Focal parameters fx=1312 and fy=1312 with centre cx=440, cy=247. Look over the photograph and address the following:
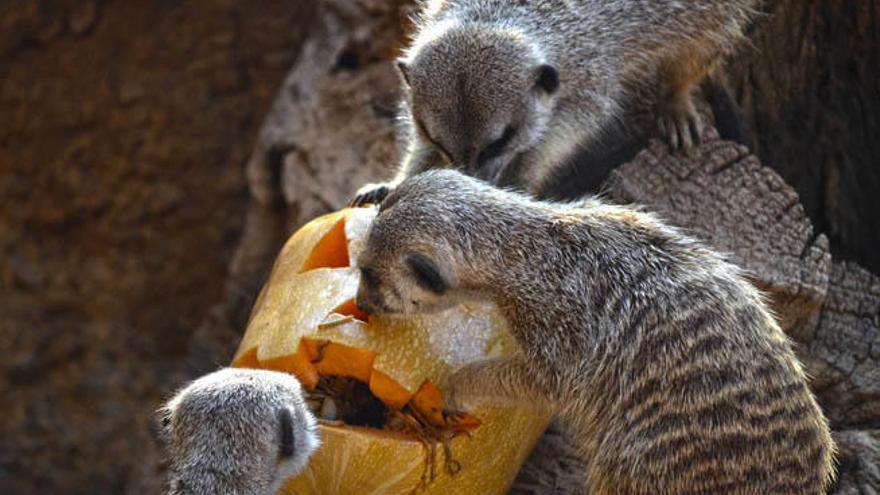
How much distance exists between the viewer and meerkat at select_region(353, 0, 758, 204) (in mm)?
4723

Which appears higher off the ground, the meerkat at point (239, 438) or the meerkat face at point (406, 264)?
the meerkat face at point (406, 264)

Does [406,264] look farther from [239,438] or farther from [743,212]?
[743,212]

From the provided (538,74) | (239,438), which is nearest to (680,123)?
(538,74)

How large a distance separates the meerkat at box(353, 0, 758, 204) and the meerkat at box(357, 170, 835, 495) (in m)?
0.55

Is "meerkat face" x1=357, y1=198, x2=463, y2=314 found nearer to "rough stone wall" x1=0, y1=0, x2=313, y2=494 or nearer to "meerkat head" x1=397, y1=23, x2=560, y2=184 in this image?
"meerkat head" x1=397, y1=23, x2=560, y2=184

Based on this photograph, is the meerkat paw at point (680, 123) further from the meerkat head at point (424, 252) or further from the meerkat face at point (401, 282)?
the meerkat face at point (401, 282)

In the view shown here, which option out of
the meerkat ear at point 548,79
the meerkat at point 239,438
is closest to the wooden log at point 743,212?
the meerkat ear at point 548,79

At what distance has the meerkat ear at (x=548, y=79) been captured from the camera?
4.93 metres

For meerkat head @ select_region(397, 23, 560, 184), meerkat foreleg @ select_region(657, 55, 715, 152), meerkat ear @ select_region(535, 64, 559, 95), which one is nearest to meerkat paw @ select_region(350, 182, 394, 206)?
Answer: meerkat head @ select_region(397, 23, 560, 184)

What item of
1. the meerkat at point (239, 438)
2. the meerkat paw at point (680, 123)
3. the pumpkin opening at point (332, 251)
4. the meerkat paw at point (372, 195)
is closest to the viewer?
the meerkat at point (239, 438)

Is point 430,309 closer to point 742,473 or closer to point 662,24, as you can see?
point 742,473

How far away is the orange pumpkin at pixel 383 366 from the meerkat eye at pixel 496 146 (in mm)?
630

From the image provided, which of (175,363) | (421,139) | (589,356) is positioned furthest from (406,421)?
(175,363)

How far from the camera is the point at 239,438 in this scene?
377 cm
